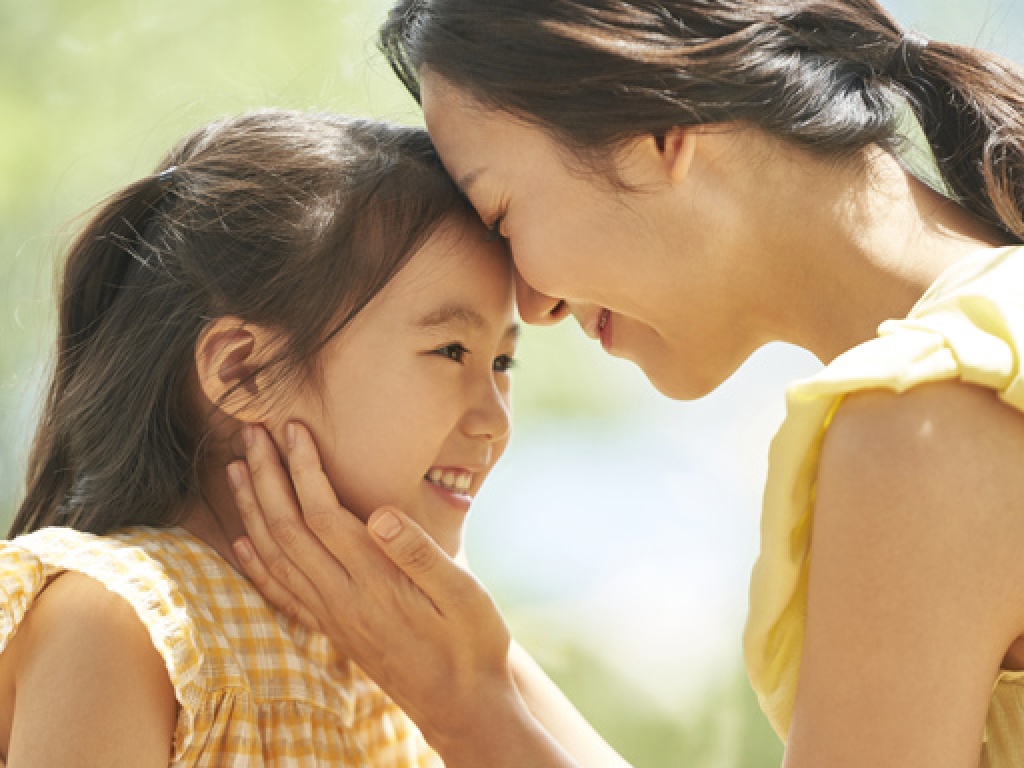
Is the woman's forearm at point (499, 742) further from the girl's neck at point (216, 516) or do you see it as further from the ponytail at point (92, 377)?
the ponytail at point (92, 377)

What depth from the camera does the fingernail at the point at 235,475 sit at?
3.99 ft

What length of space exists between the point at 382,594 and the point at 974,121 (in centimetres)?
71

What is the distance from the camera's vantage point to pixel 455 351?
128 centimetres

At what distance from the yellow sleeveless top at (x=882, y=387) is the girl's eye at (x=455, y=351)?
0.43m

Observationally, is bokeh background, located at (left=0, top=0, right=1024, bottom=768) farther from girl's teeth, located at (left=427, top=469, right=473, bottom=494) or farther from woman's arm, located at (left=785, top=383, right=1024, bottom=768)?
woman's arm, located at (left=785, top=383, right=1024, bottom=768)

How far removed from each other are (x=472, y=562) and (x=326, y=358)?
1.06 metres

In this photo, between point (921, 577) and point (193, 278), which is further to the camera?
point (193, 278)

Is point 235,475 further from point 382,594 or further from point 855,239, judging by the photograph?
point 855,239

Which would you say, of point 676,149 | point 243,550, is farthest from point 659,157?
point 243,550

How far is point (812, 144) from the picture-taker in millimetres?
1130

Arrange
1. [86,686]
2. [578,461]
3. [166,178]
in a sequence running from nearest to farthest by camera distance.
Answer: [86,686], [166,178], [578,461]

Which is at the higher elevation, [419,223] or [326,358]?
[419,223]

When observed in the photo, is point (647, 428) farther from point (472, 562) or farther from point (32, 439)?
point (32, 439)

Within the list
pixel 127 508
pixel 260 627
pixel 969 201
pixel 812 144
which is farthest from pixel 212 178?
pixel 969 201
